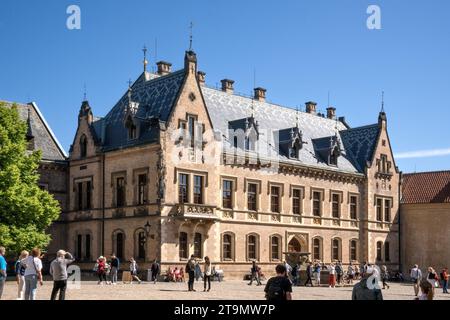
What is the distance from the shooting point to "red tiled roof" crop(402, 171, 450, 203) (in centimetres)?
6600

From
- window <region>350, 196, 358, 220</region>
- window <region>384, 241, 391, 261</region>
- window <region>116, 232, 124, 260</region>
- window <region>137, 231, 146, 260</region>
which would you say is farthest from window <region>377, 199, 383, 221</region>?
window <region>116, 232, 124, 260</region>

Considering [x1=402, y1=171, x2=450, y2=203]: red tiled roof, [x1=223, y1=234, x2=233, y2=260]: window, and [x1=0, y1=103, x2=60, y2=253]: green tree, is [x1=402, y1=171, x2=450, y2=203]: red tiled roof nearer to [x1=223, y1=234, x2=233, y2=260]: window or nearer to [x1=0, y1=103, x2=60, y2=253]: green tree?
[x1=223, y1=234, x2=233, y2=260]: window

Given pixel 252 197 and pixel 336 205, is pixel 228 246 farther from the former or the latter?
pixel 336 205

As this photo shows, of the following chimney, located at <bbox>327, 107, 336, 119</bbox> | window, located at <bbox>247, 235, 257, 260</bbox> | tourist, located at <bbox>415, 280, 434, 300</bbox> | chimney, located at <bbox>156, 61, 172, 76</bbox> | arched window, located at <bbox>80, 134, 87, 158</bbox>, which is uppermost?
chimney, located at <bbox>156, 61, 172, 76</bbox>

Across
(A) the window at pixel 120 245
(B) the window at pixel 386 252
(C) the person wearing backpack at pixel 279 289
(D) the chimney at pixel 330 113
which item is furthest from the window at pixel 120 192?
(C) the person wearing backpack at pixel 279 289

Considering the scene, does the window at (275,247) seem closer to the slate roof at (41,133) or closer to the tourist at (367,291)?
the slate roof at (41,133)

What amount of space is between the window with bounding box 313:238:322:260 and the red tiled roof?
539 inches

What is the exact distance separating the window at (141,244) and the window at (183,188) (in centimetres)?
359

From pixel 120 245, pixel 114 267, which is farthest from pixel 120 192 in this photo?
pixel 114 267

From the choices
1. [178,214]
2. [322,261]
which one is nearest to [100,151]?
[178,214]

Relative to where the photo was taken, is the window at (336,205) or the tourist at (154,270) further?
the window at (336,205)

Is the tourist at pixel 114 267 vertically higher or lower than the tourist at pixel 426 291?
lower

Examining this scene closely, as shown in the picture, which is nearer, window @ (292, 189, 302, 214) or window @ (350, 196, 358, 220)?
window @ (292, 189, 302, 214)

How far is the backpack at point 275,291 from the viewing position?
13.5 m
